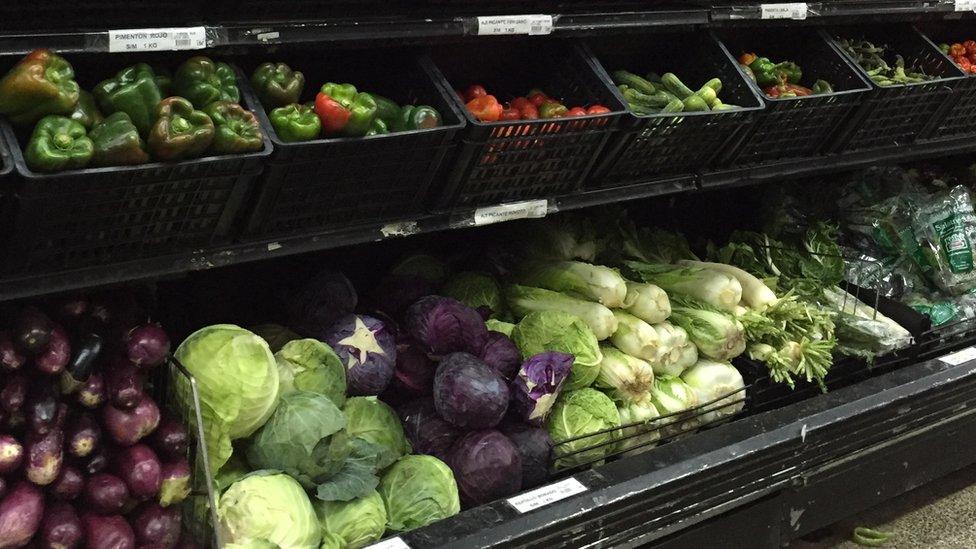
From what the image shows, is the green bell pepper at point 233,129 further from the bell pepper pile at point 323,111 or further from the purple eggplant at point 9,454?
the purple eggplant at point 9,454

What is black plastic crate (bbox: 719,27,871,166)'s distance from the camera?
2984mm

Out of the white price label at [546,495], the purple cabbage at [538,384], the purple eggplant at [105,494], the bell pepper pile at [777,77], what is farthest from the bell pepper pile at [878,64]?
the purple eggplant at [105,494]

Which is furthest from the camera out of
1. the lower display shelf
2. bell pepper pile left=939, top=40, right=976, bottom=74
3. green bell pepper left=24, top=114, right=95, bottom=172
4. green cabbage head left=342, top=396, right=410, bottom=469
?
bell pepper pile left=939, top=40, right=976, bottom=74

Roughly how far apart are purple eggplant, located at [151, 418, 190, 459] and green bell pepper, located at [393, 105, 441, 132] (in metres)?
0.86

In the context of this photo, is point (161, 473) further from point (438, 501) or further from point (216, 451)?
point (438, 501)

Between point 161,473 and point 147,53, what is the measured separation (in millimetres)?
931

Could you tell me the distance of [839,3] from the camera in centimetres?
318

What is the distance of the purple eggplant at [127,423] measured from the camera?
6.49 feet

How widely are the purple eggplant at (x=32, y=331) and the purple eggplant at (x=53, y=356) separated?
1cm

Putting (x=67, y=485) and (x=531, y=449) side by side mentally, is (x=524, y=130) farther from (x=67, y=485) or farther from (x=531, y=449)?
(x=67, y=485)

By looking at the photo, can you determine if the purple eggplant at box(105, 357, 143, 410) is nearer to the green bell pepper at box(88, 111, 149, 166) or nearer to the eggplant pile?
the eggplant pile

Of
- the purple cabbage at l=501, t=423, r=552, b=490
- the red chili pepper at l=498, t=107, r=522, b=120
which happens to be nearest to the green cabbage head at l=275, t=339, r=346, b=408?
the purple cabbage at l=501, t=423, r=552, b=490

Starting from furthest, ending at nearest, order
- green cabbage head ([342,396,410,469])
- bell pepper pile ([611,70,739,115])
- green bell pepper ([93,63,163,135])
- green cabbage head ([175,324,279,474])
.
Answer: bell pepper pile ([611,70,739,115]) < green cabbage head ([342,396,410,469]) < green cabbage head ([175,324,279,474]) < green bell pepper ([93,63,163,135])

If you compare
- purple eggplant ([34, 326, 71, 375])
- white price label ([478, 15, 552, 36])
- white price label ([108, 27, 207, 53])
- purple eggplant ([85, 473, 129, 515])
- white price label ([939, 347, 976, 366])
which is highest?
white price label ([478, 15, 552, 36])
